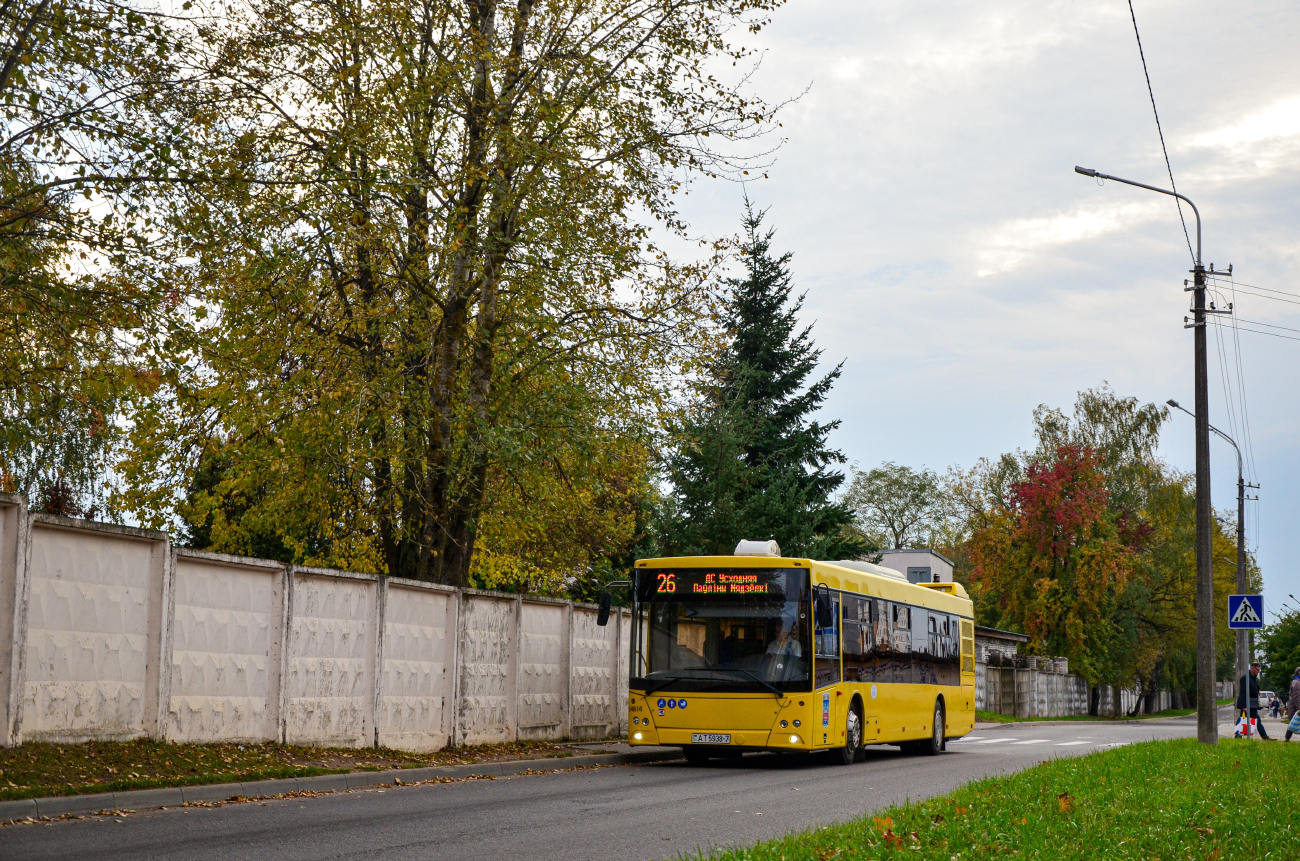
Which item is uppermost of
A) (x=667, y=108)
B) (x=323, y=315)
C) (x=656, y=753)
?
(x=667, y=108)

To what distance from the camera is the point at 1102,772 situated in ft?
49.2

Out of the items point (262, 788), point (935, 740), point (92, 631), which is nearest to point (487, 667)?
point (262, 788)

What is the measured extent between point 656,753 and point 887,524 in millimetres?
73183

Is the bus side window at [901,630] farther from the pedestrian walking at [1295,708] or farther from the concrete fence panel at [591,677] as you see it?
the pedestrian walking at [1295,708]

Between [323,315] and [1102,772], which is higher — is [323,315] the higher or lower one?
the higher one

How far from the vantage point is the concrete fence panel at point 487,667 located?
18.7 m

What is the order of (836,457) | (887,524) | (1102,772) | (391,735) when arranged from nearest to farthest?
(1102,772)
(391,735)
(836,457)
(887,524)

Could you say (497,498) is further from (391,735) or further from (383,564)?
(383,564)

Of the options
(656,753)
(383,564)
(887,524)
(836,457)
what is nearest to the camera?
(656,753)

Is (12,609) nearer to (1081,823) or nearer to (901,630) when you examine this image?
(1081,823)

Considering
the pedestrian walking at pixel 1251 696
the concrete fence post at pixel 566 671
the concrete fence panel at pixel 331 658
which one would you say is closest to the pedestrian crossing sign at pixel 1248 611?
→ the pedestrian walking at pixel 1251 696

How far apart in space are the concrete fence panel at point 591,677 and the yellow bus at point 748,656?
2.36m

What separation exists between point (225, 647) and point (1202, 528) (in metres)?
16.2

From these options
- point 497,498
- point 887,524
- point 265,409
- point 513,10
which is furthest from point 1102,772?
point 887,524
